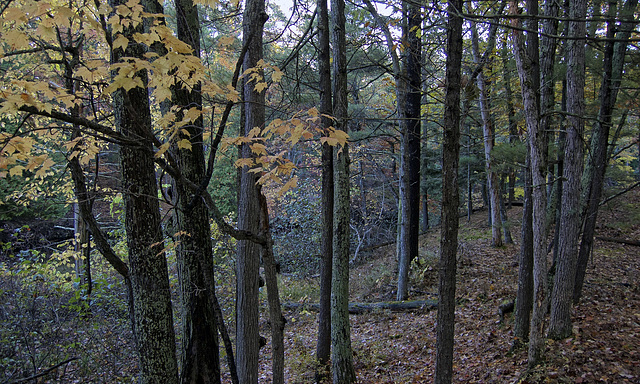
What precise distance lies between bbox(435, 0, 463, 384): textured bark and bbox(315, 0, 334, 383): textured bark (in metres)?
2.42

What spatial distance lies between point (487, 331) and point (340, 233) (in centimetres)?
379

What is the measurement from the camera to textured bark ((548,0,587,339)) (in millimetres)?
5281

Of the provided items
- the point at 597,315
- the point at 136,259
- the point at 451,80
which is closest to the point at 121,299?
the point at 136,259

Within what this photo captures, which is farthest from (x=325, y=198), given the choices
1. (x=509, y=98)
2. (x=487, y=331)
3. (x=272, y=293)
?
(x=509, y=98)

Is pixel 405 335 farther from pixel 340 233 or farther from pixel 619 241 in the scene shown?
pixel 619 241

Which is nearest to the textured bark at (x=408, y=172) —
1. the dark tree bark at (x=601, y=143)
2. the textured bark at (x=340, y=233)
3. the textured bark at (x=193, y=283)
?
the textured bark at (x=340, y=233)

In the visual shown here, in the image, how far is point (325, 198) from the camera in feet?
20.8

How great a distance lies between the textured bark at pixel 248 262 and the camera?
14.9ft

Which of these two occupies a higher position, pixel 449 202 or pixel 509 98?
pixel 509 98

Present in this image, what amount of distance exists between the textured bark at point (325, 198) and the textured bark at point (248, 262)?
1655 millimetres

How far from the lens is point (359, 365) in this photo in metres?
6.77

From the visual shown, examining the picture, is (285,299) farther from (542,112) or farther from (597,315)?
(542,112)

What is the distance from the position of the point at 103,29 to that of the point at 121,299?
6640mm

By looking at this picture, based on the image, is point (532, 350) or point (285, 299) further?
point (285, 299)
